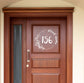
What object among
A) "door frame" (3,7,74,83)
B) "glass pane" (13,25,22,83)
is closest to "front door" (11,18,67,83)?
"glass pane" (13,25,22,83)

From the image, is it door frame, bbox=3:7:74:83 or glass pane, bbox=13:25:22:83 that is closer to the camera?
door frame, bbox=3:7:74:83

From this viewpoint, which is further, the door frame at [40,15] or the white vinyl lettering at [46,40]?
the white vinyl lettering at [46,40]

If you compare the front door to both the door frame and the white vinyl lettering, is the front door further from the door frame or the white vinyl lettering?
the door frame

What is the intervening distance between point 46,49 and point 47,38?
0.73ft

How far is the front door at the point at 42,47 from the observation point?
Result: 310 cm

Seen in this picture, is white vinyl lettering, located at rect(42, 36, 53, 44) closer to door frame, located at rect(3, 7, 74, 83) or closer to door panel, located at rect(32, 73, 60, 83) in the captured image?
door frame, located at rect(3, 7, 74, 83)

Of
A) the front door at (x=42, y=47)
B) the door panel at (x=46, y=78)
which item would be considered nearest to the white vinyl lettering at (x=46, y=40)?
the front door at (x=42, y=47)

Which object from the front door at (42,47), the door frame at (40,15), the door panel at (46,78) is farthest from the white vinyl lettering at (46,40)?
the door panel at (46,78)

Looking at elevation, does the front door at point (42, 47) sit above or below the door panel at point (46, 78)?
above

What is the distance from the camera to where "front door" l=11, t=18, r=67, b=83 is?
3.10m

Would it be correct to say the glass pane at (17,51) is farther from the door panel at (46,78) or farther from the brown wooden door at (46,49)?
the door panel at (46,78)

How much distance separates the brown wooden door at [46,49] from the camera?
3.10 meters

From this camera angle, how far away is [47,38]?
10.2 ft

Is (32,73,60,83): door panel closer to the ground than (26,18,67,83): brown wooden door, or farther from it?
closer to the ground
